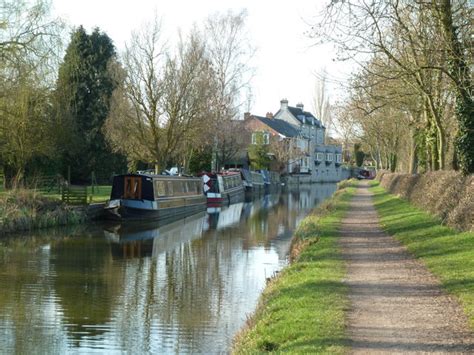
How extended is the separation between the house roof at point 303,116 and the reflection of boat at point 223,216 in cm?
5041

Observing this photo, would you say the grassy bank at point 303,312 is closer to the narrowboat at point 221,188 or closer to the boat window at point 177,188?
the boat window at point 177,188

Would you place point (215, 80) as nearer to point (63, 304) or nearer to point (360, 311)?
point (63, 304)

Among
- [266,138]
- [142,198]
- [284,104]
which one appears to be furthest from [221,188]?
[284,104]

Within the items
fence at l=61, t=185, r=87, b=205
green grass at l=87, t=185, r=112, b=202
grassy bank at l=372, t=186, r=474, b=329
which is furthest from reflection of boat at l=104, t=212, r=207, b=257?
grassy bank at l=372, t=186, r=474, b=329

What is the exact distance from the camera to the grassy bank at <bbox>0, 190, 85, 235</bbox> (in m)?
23.8

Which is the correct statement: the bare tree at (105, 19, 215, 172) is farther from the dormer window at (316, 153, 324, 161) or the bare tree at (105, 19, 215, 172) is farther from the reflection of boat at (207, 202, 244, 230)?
the dormer window at (316, 153, 324, 161)

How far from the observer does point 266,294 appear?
36.2 feet

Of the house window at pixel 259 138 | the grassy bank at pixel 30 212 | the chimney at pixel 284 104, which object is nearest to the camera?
the grassy bank at pixel 30 212

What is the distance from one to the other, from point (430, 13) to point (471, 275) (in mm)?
9331

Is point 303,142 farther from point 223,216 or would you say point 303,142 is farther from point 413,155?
point 223,216

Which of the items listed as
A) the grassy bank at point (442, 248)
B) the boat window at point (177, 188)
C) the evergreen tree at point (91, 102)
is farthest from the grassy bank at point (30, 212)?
the evergreen tree at point (91, 102)

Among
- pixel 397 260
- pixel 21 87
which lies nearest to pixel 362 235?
pixel 397 260

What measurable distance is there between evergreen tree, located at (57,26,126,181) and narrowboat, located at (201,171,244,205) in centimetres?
694

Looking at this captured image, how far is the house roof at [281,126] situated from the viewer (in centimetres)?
8143
